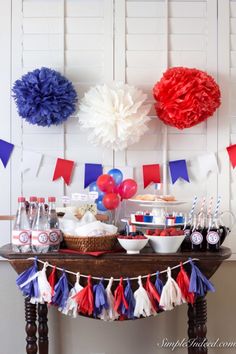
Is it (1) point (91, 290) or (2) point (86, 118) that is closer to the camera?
(1) point (91, 290)

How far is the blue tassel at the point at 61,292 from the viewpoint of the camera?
2.20 meters

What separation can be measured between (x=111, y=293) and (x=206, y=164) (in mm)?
949

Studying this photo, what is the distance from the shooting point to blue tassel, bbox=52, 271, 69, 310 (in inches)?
86.7

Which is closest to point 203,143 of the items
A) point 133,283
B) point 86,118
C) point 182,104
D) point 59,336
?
point 182,104

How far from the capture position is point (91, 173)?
2758 mm

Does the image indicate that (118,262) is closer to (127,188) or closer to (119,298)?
(119,298)

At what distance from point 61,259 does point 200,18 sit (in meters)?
1.53

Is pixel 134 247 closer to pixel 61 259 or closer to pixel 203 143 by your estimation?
pixel 61 259

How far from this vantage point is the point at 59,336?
282cm

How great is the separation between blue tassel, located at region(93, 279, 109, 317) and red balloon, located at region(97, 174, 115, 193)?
0.49 meters

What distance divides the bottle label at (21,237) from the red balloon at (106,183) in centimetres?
44

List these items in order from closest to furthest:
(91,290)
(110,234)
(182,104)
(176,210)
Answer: (91,290) < (110,234) < (182,104) < (176,210)

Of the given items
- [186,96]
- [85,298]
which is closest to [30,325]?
[85,298]

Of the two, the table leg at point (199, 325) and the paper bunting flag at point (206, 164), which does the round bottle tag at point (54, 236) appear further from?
the paper bunting flag at point (206, 164)
